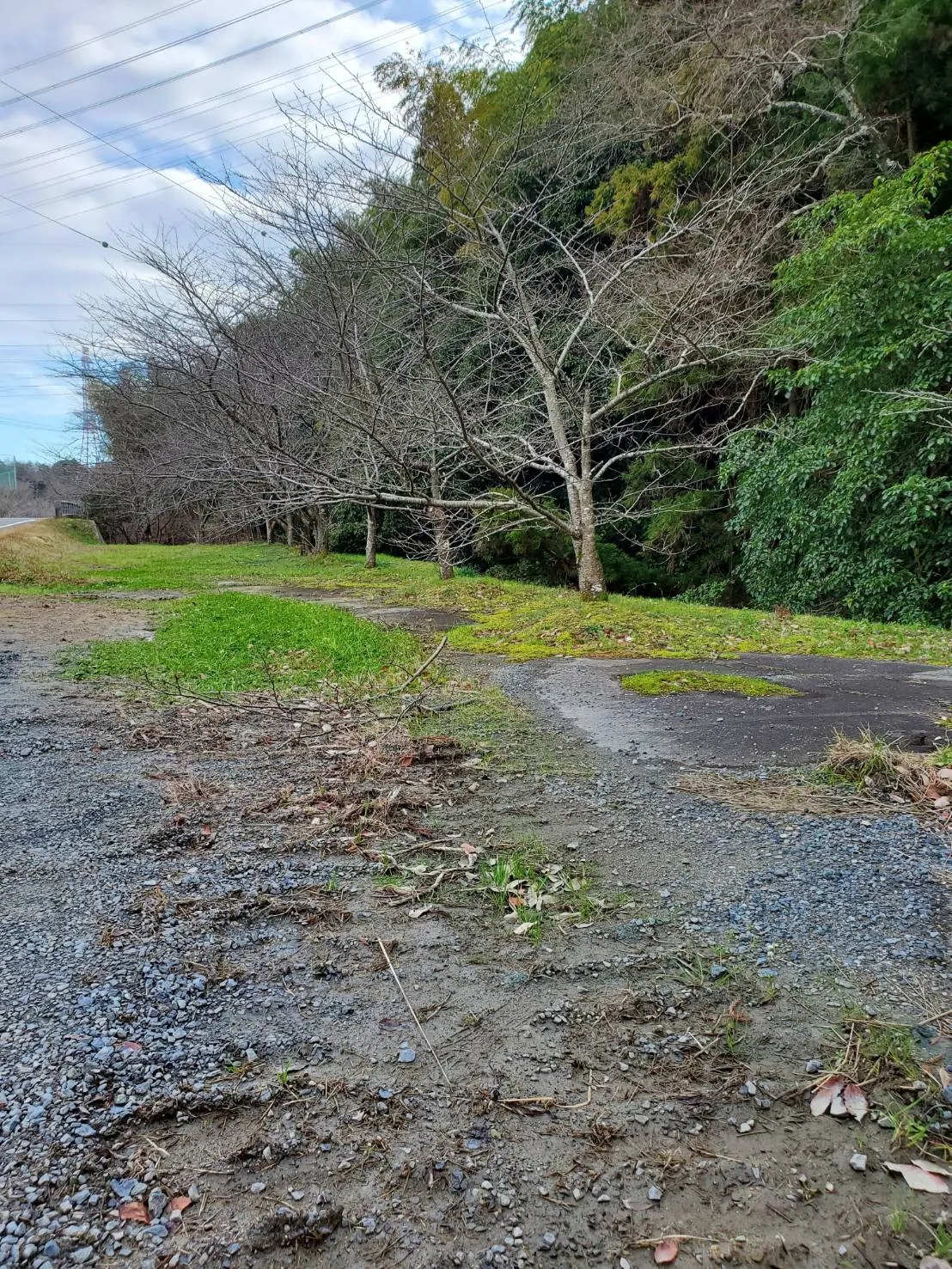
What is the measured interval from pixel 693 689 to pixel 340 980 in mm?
4045

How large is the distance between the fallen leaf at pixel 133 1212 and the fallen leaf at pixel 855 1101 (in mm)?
1520

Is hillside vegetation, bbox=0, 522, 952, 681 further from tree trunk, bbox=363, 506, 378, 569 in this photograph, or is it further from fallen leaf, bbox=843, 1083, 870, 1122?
fallen leaf, bbox=843, 1083, 870, 1122

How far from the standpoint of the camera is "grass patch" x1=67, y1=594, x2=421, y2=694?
247 inches

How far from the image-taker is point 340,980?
2.25 m

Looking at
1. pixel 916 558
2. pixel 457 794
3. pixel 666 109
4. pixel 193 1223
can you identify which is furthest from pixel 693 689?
pixel 666 109

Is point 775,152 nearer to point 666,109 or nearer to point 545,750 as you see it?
point 666,109

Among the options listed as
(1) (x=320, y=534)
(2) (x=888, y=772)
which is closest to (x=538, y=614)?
(2) (x=888, y=772)

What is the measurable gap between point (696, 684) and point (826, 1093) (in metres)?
4.18

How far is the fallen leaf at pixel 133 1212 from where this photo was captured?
4.85 feet

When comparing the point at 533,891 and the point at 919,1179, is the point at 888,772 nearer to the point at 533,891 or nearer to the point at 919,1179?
the point at 533,891

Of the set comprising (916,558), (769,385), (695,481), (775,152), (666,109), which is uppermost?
(666,109)

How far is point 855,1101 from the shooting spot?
5.67ft

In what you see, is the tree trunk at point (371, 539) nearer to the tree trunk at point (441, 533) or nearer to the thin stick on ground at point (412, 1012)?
the tree trunk at point (441, 533)

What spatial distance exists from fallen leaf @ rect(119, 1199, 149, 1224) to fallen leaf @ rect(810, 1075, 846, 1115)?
1.44 m
